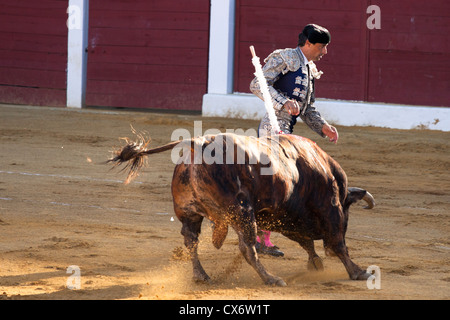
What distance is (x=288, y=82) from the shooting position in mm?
4180

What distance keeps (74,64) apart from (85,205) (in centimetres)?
575

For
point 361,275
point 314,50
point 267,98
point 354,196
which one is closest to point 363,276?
point 361,275

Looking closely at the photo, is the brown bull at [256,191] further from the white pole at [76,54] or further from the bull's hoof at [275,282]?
the white pole at [76,54]

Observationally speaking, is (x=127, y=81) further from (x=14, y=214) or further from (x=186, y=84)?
(x=14, y=214)

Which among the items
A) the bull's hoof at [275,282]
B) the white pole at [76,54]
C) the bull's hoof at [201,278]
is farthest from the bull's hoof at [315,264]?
the white pole at [76,54]

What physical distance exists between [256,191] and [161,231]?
1.45 m

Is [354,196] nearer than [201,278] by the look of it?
No

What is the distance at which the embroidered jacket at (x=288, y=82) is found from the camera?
415 centimetres

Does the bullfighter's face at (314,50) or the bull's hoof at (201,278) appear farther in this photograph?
the bullfighter's face at (314,50)

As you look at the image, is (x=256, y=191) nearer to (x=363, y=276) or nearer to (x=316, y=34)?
(x=363, y=276)

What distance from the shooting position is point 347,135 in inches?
339

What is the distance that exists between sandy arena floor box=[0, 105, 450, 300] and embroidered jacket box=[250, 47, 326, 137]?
68 cm

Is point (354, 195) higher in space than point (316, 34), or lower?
lower

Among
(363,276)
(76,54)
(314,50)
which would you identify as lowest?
(363,276)
